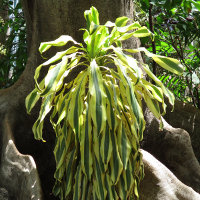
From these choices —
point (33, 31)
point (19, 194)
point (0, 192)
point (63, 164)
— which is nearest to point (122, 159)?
point (63, 164)

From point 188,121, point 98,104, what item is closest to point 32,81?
point 98,104

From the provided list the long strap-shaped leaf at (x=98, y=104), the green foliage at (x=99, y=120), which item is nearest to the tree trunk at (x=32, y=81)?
the green foliage at (x=99, y=120)

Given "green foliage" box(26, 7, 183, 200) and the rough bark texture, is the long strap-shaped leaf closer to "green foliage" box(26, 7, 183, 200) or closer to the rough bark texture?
"green foliage" box(26, 7, 183, 200)

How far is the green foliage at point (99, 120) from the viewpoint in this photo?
6.11ft

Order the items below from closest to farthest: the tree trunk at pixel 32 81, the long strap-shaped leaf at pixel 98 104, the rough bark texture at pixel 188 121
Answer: the long strap-shaped leaf at pixel 98 104 → the tree trunk at pixel 32 81 → the rough bark texture at pixel 188 121

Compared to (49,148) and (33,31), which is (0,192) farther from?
(33,31)

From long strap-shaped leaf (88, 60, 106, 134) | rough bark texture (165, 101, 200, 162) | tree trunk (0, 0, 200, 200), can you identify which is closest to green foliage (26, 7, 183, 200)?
long strap-shaped leaf (88, 60, 106, 134)

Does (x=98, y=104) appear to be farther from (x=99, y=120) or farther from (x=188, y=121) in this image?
(x=188, y=121)

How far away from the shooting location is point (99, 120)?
5.81 feet

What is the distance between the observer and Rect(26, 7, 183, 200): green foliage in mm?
1862

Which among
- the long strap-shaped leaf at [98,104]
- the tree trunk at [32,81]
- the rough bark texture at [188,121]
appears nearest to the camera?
the long strap-shaped leaf at [98,104]

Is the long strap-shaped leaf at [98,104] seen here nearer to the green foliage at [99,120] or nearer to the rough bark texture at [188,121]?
the green foliage at [99,120]

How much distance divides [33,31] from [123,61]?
1210 millimetres

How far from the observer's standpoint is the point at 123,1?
9.07 ft
